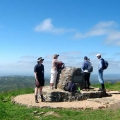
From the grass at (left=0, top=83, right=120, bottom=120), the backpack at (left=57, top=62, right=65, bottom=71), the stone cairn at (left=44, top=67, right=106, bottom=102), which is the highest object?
the backpack at (left=57, top=62, right=65, bottom=71)

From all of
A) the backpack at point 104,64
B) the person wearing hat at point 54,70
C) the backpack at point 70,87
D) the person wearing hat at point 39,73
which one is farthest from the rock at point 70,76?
the person wearing hat at point 39,73

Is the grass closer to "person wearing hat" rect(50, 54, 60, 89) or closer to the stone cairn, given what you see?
the stone cairn

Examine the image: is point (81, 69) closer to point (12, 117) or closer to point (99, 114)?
point (99, 114)

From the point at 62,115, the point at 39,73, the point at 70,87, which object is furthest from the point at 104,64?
the point at 62,115

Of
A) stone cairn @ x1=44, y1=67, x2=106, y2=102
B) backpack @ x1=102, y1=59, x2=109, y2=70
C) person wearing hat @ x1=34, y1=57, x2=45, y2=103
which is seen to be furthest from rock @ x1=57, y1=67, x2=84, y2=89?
person wearing hat @ x1=34, y1=57, x2=45, y2=103

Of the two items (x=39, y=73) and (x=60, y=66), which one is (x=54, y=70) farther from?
(x=39, y=73)

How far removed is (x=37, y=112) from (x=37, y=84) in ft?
8.92

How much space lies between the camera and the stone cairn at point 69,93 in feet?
49.6

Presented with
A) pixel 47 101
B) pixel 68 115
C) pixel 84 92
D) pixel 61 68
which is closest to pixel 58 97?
pixel 47 101

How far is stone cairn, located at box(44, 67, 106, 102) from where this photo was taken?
49.6 ft

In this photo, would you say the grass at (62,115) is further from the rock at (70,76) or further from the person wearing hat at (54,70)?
the person wearing hat at (54,70)

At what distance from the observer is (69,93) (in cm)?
1540

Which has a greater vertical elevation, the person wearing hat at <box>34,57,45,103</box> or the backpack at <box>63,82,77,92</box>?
the person wearing hat at <box>34,57,45,103</box>

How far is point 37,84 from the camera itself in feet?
46.1
